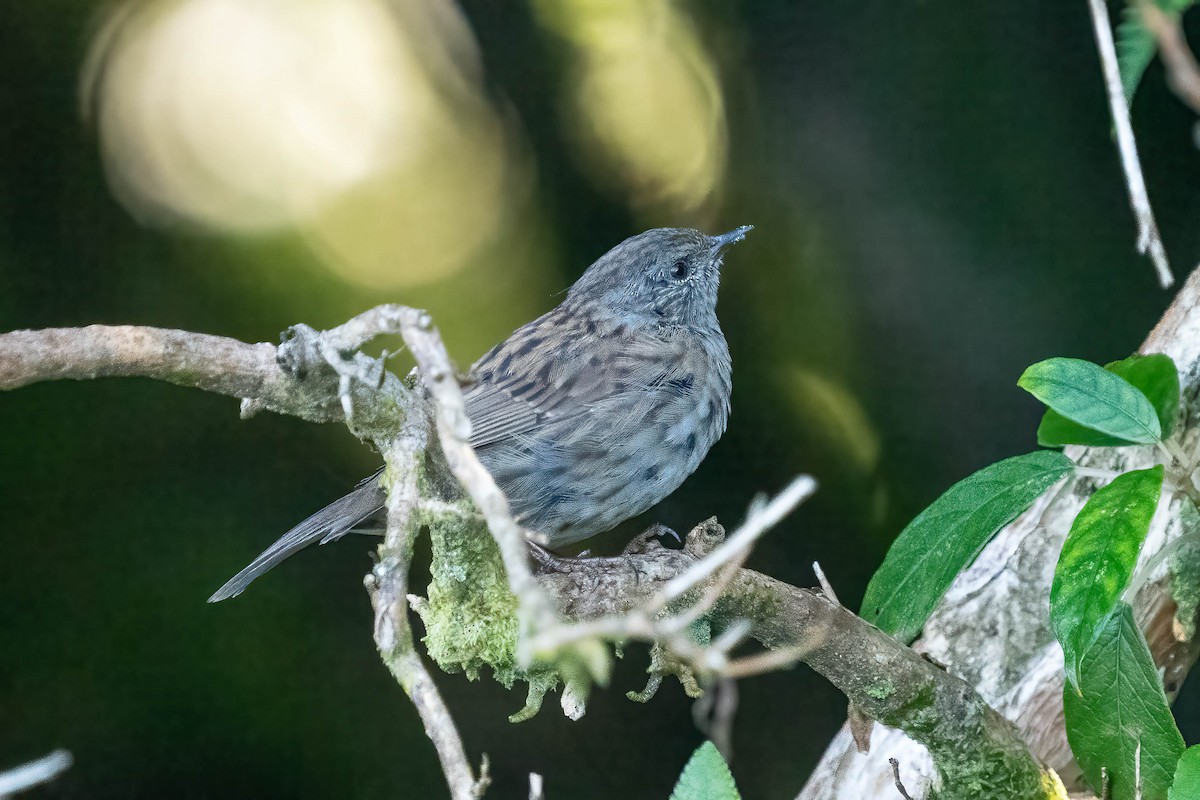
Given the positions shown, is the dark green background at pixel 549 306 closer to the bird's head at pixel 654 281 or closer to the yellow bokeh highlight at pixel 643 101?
the yellow bokeh highlight at pixel 643 101

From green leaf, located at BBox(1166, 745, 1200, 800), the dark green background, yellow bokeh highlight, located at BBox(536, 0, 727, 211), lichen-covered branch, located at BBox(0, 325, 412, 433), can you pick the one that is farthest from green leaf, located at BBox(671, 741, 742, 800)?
yellow bokeh highlight, located at BBox(536, 0, 727, 211)

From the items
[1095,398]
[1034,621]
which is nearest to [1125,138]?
[1095,398]

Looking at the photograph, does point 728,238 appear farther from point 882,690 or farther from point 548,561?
point 882,690

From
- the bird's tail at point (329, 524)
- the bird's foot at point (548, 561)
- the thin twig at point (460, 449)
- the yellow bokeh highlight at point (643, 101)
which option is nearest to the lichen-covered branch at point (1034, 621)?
the bird's foot at point (548, 561)

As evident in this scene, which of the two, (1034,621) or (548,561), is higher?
(548,561)

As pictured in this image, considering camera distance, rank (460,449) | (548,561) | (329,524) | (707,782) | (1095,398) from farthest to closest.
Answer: (329,524)
(548,561)
(1095,398)
(707,782)
(460,449)

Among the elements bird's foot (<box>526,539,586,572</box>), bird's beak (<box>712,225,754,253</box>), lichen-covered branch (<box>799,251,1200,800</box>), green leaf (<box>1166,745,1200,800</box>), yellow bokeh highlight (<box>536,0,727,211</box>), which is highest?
yellow bokeh highlight (<box>536,0,727,211</box>)

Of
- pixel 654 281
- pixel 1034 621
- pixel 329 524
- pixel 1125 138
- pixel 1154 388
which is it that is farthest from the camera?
pixel 654 281

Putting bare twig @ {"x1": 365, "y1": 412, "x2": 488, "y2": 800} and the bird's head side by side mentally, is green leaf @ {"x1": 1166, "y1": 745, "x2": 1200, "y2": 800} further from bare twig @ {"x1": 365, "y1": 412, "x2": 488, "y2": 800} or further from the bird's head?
the bird's head
